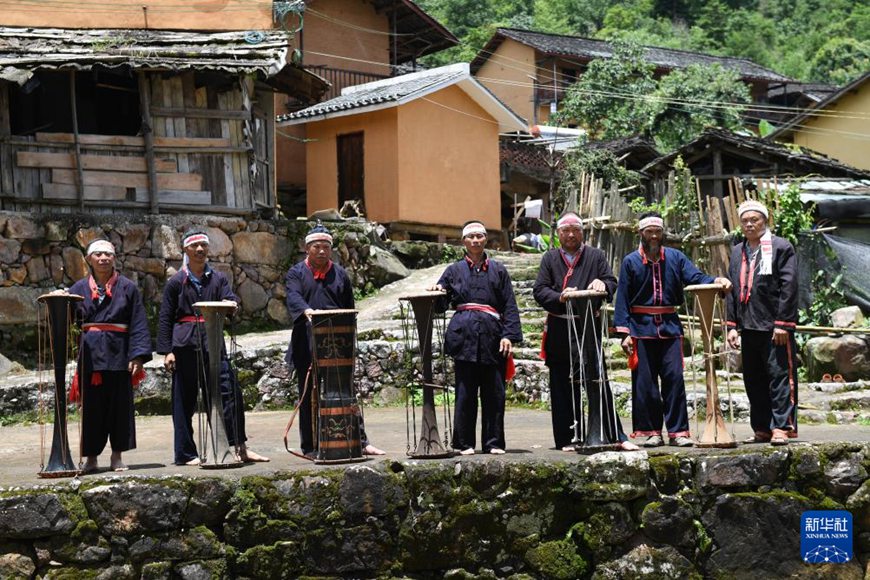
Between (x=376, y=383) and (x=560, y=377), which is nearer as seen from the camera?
(x=560, y=377)

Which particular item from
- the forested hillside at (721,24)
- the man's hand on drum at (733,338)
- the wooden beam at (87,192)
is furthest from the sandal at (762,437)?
the forested hillside at (721,24)

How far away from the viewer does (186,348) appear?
8.09m

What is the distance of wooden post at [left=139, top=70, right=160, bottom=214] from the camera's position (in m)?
16.3

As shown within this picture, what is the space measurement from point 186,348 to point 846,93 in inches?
970

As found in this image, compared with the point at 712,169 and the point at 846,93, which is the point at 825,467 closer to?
the point at 712,169

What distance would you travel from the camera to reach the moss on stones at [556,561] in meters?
7.48

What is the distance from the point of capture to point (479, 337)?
26.9 ft

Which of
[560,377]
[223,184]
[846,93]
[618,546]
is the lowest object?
[618,546]

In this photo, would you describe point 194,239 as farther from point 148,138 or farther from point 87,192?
point 148,138

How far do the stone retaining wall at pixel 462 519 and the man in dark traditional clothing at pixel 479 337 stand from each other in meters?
0.61

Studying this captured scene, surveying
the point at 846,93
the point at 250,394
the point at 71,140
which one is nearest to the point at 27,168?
the point at 71,140

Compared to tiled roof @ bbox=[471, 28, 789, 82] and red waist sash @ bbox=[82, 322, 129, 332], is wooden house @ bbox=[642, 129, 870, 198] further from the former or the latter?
red waist sash @ bbox=[82, 322, 129, 332]

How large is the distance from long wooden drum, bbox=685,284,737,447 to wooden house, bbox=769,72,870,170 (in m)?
22.0

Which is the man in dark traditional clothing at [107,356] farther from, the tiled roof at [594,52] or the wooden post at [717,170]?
the tiled roof at [594,52]
